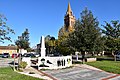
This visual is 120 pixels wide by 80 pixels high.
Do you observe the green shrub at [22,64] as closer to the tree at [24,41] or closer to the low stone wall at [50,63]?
the low stone wall at [50,63]

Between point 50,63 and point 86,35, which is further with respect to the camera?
point 86,35

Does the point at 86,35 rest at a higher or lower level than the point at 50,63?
higher

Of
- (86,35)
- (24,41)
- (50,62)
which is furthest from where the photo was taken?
(24,41)

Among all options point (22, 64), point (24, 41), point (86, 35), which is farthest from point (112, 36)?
point (24, 41)

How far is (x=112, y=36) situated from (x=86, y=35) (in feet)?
34.1

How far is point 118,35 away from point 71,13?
9784 cm

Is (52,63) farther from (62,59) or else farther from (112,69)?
(112,69)

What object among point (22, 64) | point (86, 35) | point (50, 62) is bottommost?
point (22, 64)

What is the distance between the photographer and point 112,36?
41812mm

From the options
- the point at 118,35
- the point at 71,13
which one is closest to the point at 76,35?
the point at 118,35

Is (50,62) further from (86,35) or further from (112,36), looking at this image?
(112,36)

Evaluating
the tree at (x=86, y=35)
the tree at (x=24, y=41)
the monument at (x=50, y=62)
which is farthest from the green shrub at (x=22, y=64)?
the tree at (x=24, y=41)

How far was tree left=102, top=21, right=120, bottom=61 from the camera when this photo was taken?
40056 mm

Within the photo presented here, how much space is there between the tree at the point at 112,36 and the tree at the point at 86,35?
6.89m
